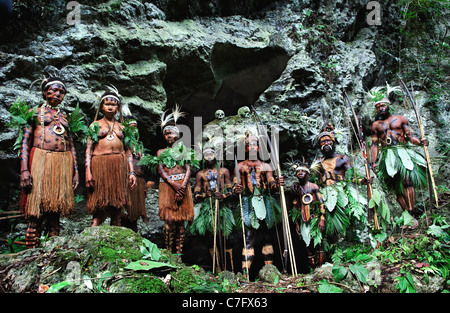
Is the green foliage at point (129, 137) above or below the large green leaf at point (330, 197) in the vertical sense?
above

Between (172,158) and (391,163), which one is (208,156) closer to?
(172,158)

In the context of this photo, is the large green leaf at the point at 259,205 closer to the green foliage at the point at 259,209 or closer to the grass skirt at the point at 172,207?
the green foliage at the point at 259,209

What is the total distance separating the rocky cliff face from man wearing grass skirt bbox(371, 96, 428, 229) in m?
1.50

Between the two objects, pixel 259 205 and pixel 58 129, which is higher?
pixel 58 129

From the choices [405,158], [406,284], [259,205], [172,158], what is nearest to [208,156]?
[172,158]

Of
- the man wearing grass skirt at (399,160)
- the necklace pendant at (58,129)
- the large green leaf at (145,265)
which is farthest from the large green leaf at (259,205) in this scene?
the necklace pendant at (58,129)

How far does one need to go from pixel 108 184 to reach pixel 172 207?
107cm

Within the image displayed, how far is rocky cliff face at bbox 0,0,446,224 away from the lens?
18.3ft

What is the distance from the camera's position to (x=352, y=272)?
3.54 meters

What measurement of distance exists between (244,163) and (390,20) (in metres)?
6.50

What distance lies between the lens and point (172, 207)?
5.07 meters

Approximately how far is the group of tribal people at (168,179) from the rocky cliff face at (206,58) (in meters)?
0.80

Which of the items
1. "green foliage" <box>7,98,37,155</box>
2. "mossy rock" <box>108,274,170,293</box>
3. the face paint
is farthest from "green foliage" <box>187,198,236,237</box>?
"green foliage" <box>7,98,37,155</box>

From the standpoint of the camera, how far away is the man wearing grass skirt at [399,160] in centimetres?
512
